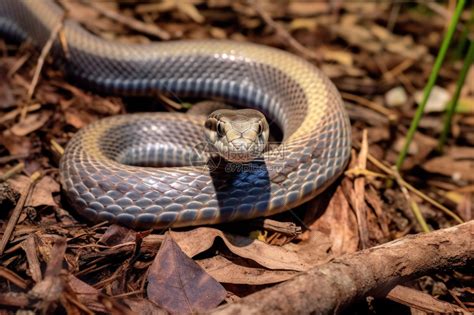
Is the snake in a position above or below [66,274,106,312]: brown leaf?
above

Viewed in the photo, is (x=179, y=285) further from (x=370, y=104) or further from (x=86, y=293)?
(x=370, y=104)

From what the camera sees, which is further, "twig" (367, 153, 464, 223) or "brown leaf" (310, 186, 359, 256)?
"twig" (367, 153, 464, 223)

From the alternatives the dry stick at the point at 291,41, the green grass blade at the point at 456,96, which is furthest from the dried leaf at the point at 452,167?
the dry stick at the point at 291,41

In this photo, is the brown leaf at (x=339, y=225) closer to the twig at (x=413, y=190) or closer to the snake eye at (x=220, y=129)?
the twig at (x=413, y=190)

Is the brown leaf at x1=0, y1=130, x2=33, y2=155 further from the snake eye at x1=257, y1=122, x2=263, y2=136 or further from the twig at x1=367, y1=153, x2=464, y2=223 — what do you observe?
the twig at x1=367, y1=153, x2=464, y2=223

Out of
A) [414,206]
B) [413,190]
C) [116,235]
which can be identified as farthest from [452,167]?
[116,235]

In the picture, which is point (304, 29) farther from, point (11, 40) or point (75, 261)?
point (75, 261)

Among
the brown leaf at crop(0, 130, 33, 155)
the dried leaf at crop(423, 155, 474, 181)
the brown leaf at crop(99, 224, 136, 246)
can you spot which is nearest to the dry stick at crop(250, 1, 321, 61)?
the dried leaf at crop(423, 155, 474, 181)
